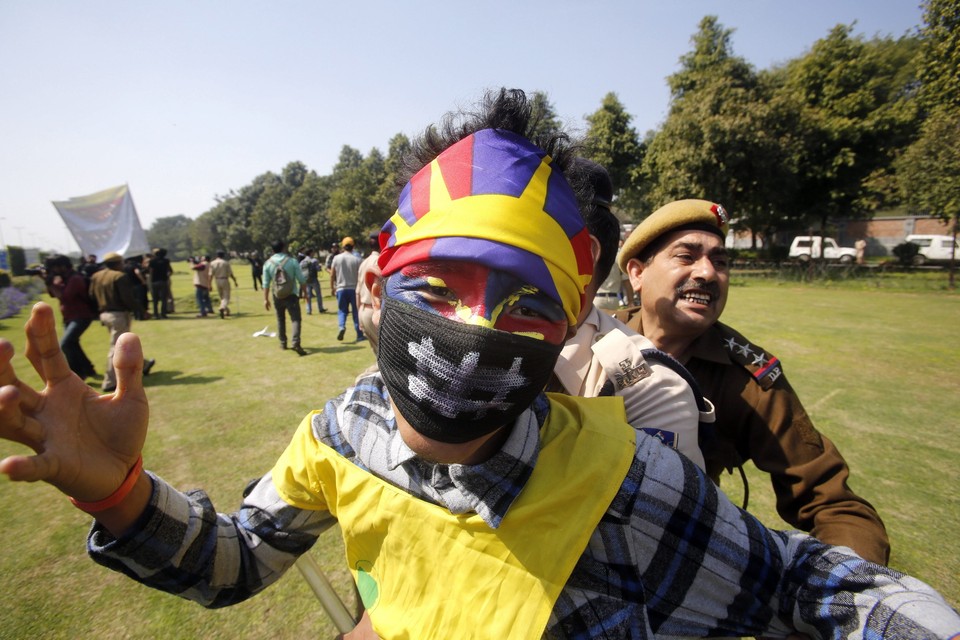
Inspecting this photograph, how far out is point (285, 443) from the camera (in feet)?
16.0

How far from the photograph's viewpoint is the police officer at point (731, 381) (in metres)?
1.53

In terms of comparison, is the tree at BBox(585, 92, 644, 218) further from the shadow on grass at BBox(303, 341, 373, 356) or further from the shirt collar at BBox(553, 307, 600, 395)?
the shirt collar at BBox(553, 307, 600, 395)

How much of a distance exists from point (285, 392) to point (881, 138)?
26.8m

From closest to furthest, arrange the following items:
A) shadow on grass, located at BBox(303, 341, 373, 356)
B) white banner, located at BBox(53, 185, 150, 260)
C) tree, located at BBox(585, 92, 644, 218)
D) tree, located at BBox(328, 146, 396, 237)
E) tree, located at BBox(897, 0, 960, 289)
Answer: shadow on grass, located at BBox(303, 341, 373, 356) < white banner, located at BBox(53, 185, 150, 260) < tree, located at BBox(897, 0, 960, 289) < tree, located at BBox(585, 92, 644, 218) < tree, located at BBox(328, 146, 396, 237)

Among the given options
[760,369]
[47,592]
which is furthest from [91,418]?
[47,592]

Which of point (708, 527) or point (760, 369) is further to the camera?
point (760, 369)

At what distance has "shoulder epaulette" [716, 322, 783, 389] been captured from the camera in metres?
1.74

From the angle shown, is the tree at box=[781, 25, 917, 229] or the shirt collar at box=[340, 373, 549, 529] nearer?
the shirt collar at box=[340, 373, 549, 529]

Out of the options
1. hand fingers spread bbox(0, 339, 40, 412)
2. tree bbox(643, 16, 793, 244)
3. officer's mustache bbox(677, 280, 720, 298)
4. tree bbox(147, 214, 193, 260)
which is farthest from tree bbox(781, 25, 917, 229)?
tree bbox(147, 214, 193, 260)

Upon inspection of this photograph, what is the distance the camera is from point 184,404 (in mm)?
6141

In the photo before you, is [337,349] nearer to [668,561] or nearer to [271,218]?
[668,561]

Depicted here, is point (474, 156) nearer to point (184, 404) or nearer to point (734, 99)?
point (184, 404)

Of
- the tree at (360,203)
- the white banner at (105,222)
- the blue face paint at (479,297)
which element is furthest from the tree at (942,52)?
the tree at (360,203)

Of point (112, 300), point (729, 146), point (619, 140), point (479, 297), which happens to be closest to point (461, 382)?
point (479, 297)
